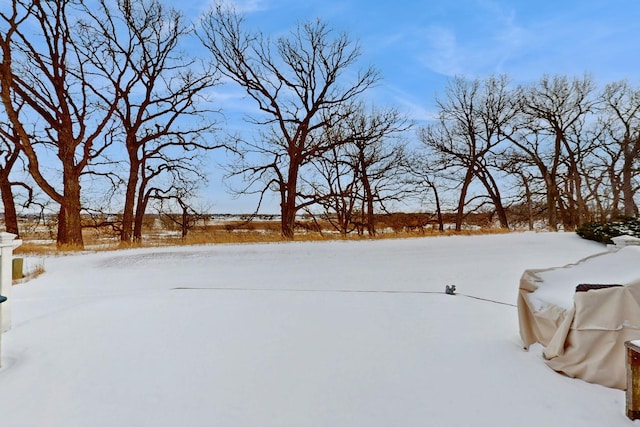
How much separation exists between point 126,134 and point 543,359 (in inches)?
538

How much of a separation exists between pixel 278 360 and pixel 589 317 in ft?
6.72

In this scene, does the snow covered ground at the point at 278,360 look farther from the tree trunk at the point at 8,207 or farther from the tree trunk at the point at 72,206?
the tree trunk at the point at 8,207

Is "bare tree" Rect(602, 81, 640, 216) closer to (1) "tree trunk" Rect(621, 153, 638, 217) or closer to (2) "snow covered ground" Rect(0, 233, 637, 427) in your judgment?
(1) "tree trunk" Rect(621, 153, 638, 217)

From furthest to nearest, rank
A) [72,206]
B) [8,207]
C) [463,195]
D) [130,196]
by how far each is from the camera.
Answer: [463,195] < [8,207] < [130,196] < [72,206]

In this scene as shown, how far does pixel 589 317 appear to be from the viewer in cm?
227

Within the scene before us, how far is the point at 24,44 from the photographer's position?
10945 millimetres

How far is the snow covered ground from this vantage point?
201 centimetres

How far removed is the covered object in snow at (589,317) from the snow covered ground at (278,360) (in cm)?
12

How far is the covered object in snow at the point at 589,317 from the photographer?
2.17m

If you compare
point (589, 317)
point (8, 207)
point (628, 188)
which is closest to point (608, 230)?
point (589, 317)

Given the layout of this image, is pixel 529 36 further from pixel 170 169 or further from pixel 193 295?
pixel 170 169

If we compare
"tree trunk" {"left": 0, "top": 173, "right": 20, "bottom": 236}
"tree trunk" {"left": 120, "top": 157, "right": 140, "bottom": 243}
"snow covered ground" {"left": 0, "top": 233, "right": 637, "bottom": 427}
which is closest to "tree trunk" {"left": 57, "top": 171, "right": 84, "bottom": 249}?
"tree trunk" {"left": 120, "top": 157, "right": 140, "bottom": 243}

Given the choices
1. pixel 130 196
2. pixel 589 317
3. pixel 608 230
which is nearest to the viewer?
pixel 589 317

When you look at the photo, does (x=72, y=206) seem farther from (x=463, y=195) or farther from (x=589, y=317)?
A: (x=463, y=195)
